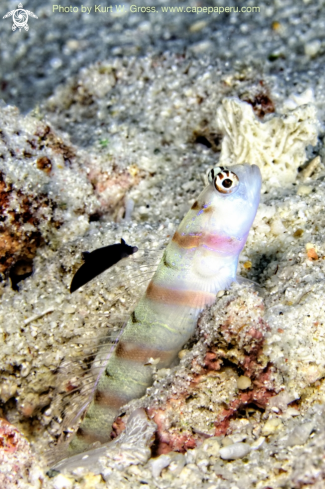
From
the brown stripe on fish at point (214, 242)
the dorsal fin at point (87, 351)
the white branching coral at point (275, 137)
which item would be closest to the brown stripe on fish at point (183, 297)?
the dorsal fin at point (87, 351)

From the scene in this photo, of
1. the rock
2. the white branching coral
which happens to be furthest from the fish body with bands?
the white branching coral

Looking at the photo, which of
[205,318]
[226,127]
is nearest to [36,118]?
[226,127]

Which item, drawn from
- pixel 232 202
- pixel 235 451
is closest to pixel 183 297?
pixel 232 202

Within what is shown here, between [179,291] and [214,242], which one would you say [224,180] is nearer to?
[214,242]

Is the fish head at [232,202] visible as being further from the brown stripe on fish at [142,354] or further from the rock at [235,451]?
the rock at [235,451]

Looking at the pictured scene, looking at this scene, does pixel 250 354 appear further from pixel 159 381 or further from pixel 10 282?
pixel 10 282

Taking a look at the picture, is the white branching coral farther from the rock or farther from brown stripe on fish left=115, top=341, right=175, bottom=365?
the rock

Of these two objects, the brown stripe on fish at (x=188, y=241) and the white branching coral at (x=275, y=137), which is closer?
the brown stripe on fish at (x=188, y=241)
